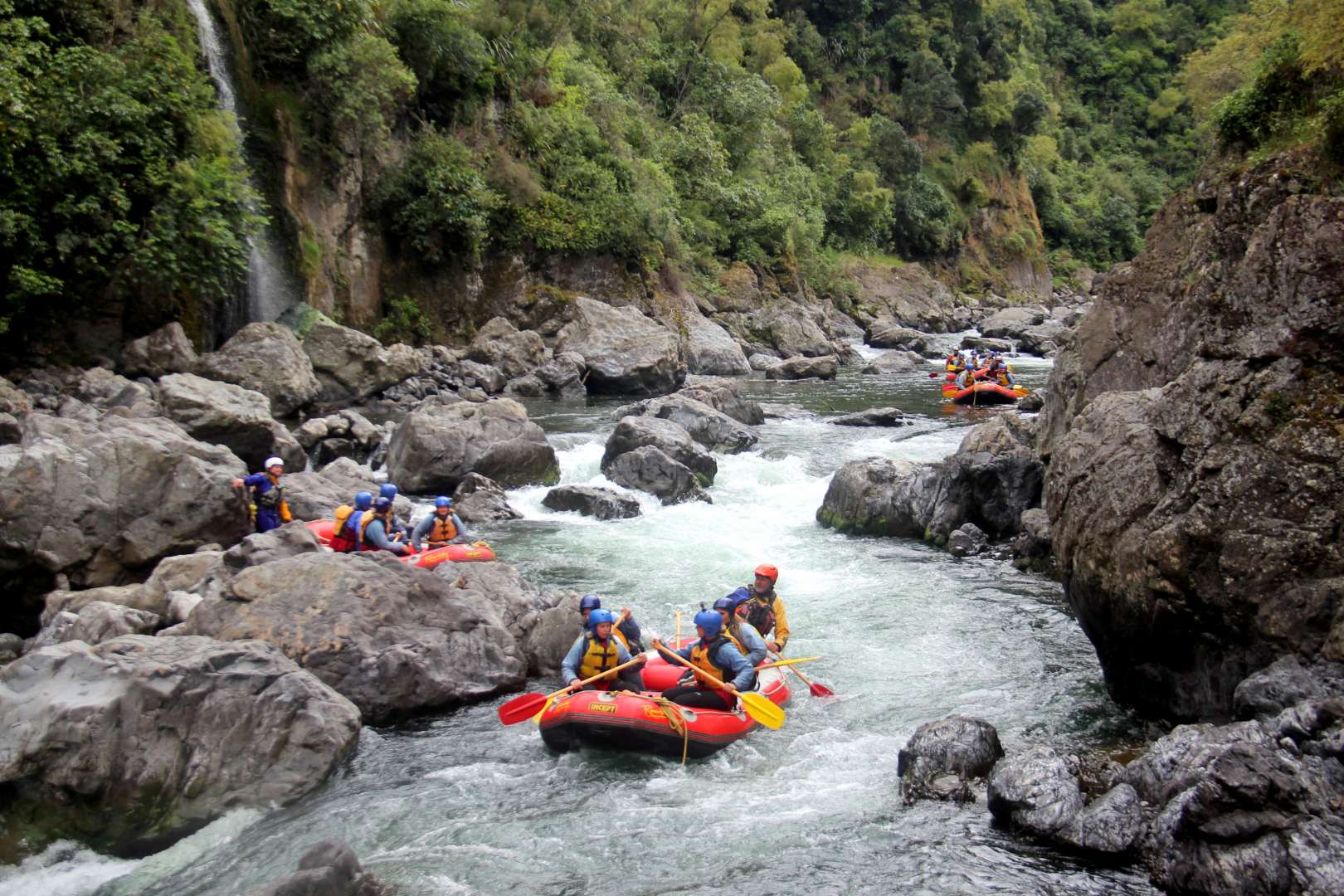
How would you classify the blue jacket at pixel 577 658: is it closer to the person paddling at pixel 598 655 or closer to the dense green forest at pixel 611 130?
the person paddling at pixel 598 655

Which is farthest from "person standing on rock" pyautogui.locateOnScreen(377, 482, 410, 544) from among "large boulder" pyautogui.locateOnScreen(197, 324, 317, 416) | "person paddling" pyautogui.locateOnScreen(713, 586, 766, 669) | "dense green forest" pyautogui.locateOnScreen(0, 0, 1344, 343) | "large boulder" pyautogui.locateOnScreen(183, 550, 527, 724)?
"dense green forest" pyautogui.locateOnScreen(0, 0, 1344, 343)

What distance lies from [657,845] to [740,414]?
50.1 feet

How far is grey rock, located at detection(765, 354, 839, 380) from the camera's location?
29297 millimetres

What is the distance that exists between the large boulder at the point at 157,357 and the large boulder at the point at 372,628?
9035 mm

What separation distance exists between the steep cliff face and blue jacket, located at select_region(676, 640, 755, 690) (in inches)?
108

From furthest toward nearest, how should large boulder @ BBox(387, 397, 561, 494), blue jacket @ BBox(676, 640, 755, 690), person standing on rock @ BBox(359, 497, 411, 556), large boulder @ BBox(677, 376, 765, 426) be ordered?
large boulder @ BBox(677, 376, 765, 426)
large boulder @ BBox(387, 397, 561, 494)
person standing on rock @ BBox(359, 497, 411, 556)
blue jacket @ BBox(676, 640, 755, 690)

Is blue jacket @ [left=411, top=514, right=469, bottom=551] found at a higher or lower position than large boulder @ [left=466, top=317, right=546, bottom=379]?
lower

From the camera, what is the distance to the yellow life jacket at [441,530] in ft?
37.1

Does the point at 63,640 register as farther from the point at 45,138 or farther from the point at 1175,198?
the point at 1175,198

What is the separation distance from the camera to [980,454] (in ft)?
44.5

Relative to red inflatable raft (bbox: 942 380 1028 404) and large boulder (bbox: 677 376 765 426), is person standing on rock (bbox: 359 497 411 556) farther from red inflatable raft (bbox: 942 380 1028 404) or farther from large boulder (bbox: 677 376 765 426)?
red inflatable raft (bbox: 942 380 1028 404)

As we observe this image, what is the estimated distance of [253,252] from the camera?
1991cm

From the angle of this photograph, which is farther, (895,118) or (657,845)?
(895,118)

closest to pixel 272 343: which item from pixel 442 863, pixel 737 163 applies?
pixel 442 863
